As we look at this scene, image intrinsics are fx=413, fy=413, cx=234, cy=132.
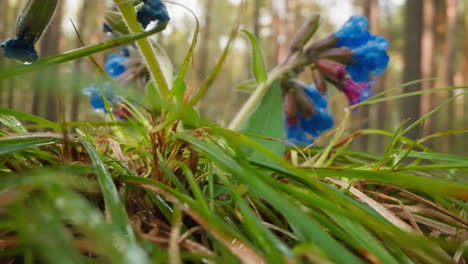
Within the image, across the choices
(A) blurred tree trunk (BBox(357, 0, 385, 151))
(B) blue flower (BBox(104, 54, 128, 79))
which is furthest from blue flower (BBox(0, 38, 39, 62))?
(A) blurred tree trunk (BBox(357, 0, 385, 151))

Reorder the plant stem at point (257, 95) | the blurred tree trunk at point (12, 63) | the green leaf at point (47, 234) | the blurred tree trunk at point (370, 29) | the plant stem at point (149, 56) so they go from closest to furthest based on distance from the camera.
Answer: the green leaf at point (47, 234)
the blurred tree trunk at point (12, 63)
the plant stem at point (149, 56)
the plant stem at point (257, 95)
the blurred tree trunk at point (370, 29)

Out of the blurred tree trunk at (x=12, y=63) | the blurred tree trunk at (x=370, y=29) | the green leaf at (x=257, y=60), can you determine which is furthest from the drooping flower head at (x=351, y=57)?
the blurred tree trunk at (x=370, y=29)

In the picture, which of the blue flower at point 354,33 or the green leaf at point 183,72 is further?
the blue flower at point 354,33

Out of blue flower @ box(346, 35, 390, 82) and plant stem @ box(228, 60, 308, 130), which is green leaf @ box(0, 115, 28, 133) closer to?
plant stem @ box(228, 60, 308, 130)

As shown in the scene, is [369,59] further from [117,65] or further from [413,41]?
[413,41]

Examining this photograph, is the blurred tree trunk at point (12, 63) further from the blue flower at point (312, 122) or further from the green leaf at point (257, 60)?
the blue flower at point (312, 122)

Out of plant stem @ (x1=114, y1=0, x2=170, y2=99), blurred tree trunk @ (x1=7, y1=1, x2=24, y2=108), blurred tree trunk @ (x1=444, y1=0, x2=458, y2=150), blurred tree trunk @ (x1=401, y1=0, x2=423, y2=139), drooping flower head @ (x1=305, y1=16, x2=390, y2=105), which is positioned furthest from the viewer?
blurred tree trunk @ (x1=444, y1=0, x2=458, y2=150)
